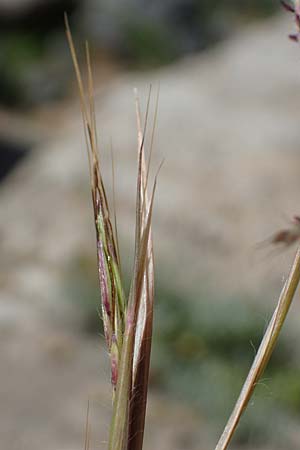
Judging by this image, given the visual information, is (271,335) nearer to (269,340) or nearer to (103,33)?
(269,340)

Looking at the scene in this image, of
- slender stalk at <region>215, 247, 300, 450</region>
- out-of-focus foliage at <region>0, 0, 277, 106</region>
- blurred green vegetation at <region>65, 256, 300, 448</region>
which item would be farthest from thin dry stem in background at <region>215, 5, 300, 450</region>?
out-of-focus foliage at <region>0, 0, 277, 106</region>

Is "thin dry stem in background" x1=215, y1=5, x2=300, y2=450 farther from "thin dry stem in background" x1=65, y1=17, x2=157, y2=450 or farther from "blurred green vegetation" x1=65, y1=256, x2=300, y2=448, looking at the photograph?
"blurred green vegetation" x1=65, y1=256, x2=300, y2=448

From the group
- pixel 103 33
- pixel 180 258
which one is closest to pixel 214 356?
pixel 180 258

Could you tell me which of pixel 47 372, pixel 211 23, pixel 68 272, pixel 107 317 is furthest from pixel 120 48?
pixel 107 317

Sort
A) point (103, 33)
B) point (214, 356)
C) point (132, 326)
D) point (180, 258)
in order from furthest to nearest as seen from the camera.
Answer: point (103, 33) → point (180, 258) → point (214, 356) → point (132, 326)

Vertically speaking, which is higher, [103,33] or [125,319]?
[103,33]

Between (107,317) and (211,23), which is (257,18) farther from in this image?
(107,317)
